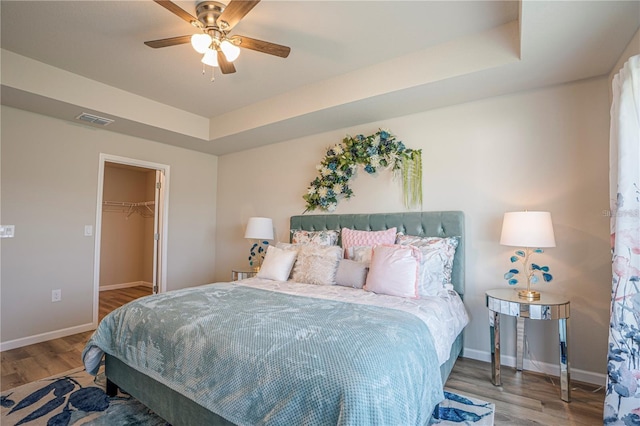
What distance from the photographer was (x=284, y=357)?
4.34 feet

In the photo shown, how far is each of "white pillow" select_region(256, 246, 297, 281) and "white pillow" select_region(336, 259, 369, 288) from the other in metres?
0.57

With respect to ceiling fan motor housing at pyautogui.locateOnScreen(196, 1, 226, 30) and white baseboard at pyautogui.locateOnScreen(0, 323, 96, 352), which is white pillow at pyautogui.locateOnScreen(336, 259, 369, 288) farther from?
white baseboard at pyautogui.locateOnScreen(0, 323, 96, 352)

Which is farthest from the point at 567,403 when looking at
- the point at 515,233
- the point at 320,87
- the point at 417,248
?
the point at 320,87

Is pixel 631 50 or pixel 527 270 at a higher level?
pixel 631 50

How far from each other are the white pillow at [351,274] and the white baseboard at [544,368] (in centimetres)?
127

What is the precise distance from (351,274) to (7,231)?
11.8 feet

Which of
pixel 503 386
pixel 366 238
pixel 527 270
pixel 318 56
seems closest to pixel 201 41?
pixel 318 56

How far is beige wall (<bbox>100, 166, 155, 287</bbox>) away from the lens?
6070 millimetres

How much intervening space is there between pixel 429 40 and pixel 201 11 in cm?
177

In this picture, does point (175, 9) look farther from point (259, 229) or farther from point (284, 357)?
point (259, 229)

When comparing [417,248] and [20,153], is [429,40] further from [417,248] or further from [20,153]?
[20,153]

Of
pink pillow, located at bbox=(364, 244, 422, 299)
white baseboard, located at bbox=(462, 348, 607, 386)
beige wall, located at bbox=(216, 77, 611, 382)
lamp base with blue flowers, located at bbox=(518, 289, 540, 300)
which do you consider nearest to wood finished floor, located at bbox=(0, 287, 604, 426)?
white baseboard, located at bbox=(462, 348, 607, 386)

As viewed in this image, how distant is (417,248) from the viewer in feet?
8.73

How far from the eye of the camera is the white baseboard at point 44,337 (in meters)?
3.15
